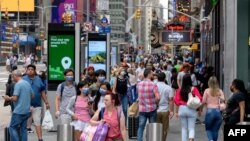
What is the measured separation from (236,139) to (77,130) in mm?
6354

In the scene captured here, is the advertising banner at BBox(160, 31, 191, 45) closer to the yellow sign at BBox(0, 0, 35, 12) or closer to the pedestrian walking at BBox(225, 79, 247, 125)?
the pedestrian walking at BBox(225, 79, 247, 125)

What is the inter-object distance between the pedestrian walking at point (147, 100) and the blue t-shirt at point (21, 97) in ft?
7.69

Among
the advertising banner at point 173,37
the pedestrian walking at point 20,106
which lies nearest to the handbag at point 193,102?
the pedestrian walking at point 20,106

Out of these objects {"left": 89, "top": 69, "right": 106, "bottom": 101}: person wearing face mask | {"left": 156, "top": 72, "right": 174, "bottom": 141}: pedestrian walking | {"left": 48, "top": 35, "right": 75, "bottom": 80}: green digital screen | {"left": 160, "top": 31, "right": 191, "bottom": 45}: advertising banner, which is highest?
{"left": 160, "top": 31, "right": 191, "bottom": 45}: advertising banner

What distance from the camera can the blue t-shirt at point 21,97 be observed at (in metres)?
13.5

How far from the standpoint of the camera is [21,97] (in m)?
13.5

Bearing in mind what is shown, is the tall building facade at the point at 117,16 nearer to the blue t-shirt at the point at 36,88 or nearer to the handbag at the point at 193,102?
the blue t-shirt at the point at 36,88

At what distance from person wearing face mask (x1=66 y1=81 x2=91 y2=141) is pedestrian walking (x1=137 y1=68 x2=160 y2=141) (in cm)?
200

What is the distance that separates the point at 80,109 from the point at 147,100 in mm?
2309

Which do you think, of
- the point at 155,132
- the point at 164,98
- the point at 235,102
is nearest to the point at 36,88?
the point at 164,98

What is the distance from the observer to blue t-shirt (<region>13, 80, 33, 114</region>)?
13500 mm

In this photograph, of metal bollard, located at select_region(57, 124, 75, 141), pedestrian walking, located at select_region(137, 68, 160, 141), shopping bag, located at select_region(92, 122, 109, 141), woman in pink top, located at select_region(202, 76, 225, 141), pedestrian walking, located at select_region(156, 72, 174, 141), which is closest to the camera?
metal bollard, located at select_region(57, 124, 75, 141)

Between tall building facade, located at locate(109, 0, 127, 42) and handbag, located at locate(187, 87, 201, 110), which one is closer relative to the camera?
handbag, located at locate(187, 87, 201, 110)

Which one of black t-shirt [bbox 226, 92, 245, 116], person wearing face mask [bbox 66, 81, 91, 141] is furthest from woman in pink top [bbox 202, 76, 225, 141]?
person wearing face mask [bbox 66, 81, 91, 141]
